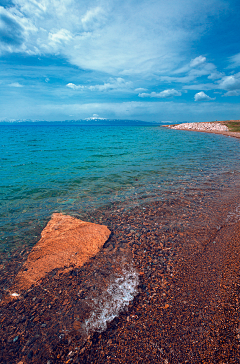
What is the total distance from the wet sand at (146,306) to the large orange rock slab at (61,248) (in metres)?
0.27

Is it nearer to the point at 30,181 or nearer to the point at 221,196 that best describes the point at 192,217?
the point at 221,196

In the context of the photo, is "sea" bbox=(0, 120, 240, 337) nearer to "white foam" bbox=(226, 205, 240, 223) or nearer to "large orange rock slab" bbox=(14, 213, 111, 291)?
"white foam" bbox=(226, 205, 240, 223)

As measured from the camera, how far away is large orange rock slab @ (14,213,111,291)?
15.8 feet

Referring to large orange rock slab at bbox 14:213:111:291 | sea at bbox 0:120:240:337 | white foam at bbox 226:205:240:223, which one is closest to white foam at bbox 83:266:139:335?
sea at bbox 0:120:240:337

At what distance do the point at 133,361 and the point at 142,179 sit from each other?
35.3ft

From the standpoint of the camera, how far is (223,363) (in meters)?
2.61

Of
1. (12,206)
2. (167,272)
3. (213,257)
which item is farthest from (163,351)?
(12,206)

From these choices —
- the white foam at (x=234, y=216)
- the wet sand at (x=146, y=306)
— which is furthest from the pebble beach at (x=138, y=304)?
the white foam at (x=234, y=216)

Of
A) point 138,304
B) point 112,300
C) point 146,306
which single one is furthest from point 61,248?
point 146,306

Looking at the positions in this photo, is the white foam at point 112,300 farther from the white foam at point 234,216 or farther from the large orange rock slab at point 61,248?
the white foam at point 234,216

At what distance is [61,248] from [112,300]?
2516mm

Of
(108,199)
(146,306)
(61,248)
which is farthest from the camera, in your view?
(108,199)

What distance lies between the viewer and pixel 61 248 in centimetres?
561

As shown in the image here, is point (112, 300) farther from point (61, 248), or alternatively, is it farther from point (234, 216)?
point (234, 216)
